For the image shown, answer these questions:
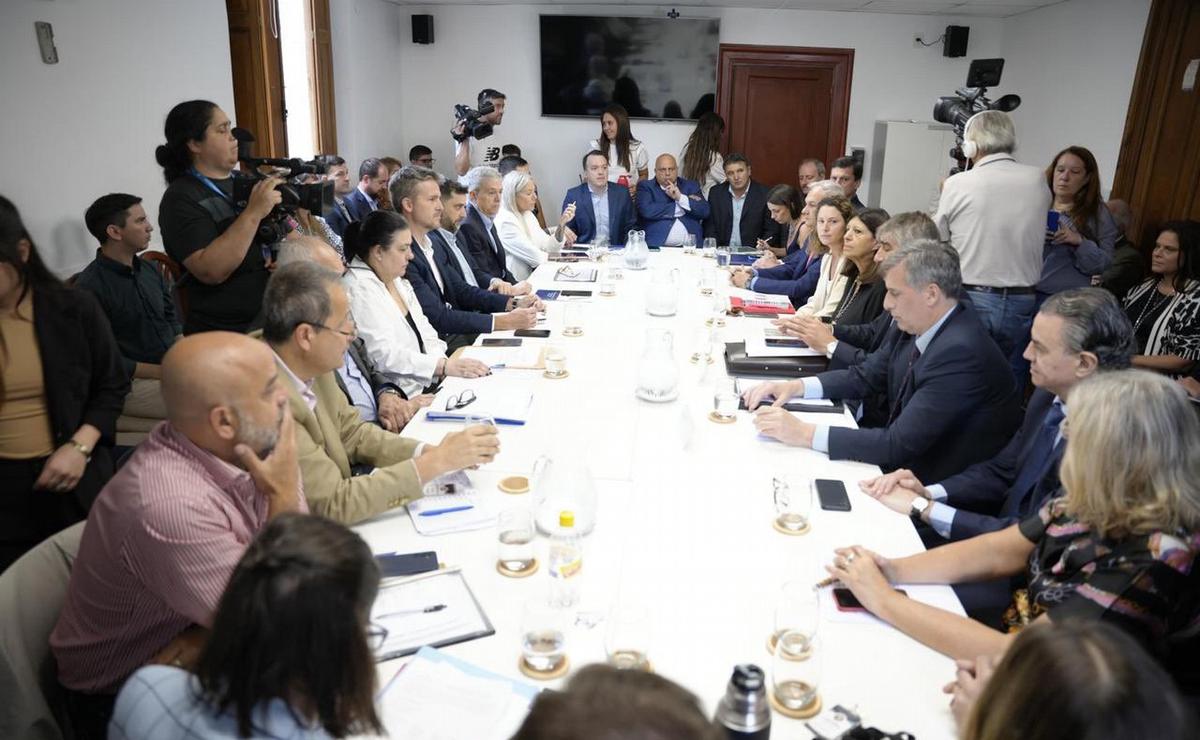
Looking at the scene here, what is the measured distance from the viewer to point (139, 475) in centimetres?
142

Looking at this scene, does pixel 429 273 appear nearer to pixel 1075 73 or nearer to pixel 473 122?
pixel 473 122

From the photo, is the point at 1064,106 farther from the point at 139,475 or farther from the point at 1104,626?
the point at 139,475

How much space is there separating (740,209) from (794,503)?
4849mm

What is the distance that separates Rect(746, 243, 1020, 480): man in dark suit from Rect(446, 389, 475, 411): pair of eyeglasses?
0.91 meters

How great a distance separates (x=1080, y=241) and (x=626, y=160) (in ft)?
13.2

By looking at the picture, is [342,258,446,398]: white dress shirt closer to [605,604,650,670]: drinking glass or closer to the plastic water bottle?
the plastic water bottle

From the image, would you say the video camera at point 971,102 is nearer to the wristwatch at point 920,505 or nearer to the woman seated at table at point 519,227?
A: the woman seated at table at point 519,227

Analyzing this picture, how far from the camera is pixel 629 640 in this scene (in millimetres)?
1417

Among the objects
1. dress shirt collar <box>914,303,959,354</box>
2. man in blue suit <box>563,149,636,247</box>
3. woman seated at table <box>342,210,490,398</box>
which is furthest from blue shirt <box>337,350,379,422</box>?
man in blue suit <box>563,149,636,247</box>

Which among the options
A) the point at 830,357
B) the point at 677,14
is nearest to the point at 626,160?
the point at 677,14

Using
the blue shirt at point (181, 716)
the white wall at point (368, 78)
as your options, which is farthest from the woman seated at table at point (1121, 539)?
the white wall at point (368, 78)

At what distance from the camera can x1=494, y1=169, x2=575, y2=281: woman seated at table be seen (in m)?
5.29

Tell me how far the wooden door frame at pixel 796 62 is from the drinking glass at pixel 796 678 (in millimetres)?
7286

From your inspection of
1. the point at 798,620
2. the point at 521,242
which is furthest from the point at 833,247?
the point at 798,620
